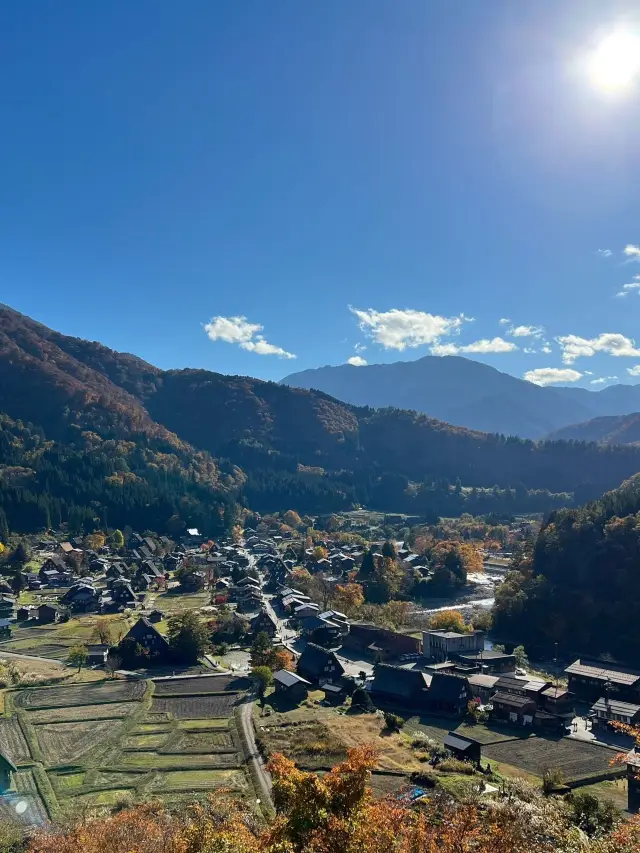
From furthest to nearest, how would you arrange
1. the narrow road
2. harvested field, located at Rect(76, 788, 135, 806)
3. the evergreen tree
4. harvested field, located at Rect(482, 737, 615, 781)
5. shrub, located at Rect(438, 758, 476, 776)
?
1. the evergreen tree
2. harvested field, located at Rect(482, 737, 615, 781)
3. shrub, located at Rect(438, 758, 476, 776)
4. the narrow road
5. harvested field, located at Rect(76, 788, 135, 806)

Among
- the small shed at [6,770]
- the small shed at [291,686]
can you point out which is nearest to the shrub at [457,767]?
the small shed at [291,686]

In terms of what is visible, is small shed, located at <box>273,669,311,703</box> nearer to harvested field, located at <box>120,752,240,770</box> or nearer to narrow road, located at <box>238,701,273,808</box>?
narrow road, located at <box>238,701,273,808</box>

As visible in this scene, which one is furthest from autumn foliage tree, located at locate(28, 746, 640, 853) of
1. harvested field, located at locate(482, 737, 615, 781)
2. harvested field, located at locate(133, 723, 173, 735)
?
harvested field, located at locate(133, 723, 173, 735)

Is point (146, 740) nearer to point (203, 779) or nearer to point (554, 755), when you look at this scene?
point (203, 779)

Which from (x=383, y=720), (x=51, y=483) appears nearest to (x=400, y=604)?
(x=383, y=720)

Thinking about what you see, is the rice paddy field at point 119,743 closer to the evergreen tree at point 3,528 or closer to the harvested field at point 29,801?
the harvested field at point 29,801

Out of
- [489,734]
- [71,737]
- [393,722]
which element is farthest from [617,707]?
[71,737]

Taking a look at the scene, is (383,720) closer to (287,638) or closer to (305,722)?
(305,722)
